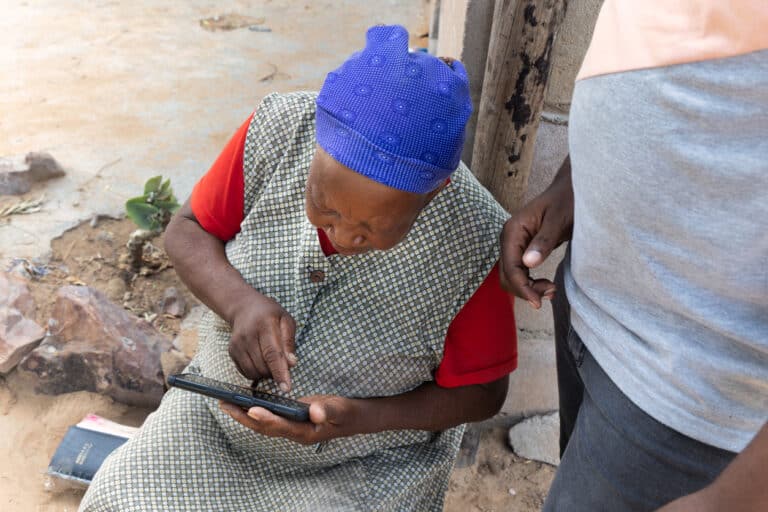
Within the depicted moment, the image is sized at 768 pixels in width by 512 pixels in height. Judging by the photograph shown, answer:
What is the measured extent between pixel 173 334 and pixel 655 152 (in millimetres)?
2600

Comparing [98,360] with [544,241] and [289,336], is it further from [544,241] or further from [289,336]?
[544,241]

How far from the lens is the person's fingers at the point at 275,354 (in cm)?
158

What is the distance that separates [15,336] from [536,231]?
223 centimetres

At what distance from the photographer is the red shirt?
65.1 inches

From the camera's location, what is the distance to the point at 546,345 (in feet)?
8.50

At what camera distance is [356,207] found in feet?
4.54

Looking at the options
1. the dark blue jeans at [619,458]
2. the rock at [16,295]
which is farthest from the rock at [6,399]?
the dark blue jeans at [619,458]

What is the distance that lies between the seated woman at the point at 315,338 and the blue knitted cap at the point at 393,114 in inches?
4.2

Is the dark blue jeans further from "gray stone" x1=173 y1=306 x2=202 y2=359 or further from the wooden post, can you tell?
"gray stone" x1=173 y1=306 x2=202 y2=359

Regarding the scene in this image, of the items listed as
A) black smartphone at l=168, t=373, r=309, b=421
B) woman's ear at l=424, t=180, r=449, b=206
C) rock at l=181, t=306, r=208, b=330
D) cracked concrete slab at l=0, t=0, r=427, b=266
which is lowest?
cracked concrete slab at l=0, t=0, r=427, b=266

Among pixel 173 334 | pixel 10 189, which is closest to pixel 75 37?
pixel 10 189

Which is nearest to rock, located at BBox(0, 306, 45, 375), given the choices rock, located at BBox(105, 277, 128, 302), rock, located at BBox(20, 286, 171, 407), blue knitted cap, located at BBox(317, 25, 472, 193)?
rock, located at BBox(20, 286, 171, 407)

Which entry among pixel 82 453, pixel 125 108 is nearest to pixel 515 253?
pixel 82 453

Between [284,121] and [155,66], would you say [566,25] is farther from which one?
[155,66]
